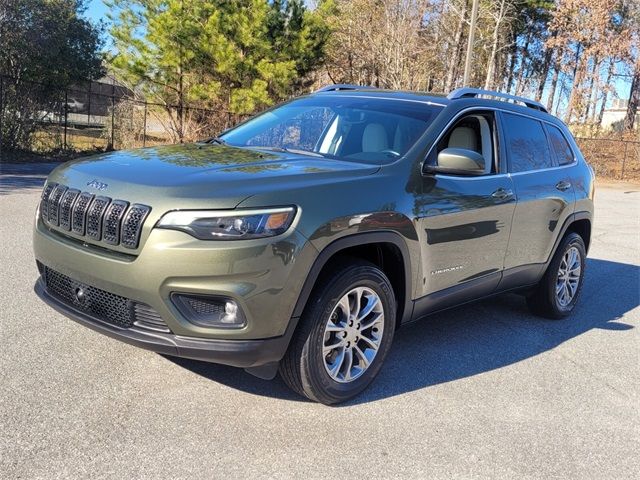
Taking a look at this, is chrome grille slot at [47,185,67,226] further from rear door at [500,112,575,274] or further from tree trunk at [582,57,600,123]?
tree trunk at [582,57,600,123]

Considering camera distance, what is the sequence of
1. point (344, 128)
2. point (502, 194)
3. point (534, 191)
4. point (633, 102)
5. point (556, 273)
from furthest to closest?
point (633, 102)
point (556, 273)
point (534, 191)
point (502, 194)
point (344, 128)

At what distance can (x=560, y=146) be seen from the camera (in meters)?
5.80

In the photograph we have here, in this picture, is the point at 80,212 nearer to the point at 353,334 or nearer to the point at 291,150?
the point at 291,150

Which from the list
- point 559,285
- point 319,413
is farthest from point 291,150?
point 559,285

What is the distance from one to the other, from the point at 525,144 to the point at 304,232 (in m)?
2.82

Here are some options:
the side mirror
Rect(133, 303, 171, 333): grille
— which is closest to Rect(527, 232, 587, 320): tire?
the side mirror

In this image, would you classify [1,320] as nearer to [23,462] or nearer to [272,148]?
[23,462]

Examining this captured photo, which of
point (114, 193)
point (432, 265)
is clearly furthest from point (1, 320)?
point (432, 265)

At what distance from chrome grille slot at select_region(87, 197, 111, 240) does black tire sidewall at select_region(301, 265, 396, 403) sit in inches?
47.1

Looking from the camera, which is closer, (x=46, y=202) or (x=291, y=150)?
(x=46, y=202)

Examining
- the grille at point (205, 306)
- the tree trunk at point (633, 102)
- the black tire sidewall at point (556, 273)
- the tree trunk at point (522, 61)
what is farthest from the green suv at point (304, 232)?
the tree trunk at point (522, 61)

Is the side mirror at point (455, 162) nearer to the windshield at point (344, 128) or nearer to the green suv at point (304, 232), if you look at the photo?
the green suv at point (304, 232)

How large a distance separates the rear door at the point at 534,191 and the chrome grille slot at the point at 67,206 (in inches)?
124

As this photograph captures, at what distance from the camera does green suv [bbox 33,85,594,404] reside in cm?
303
